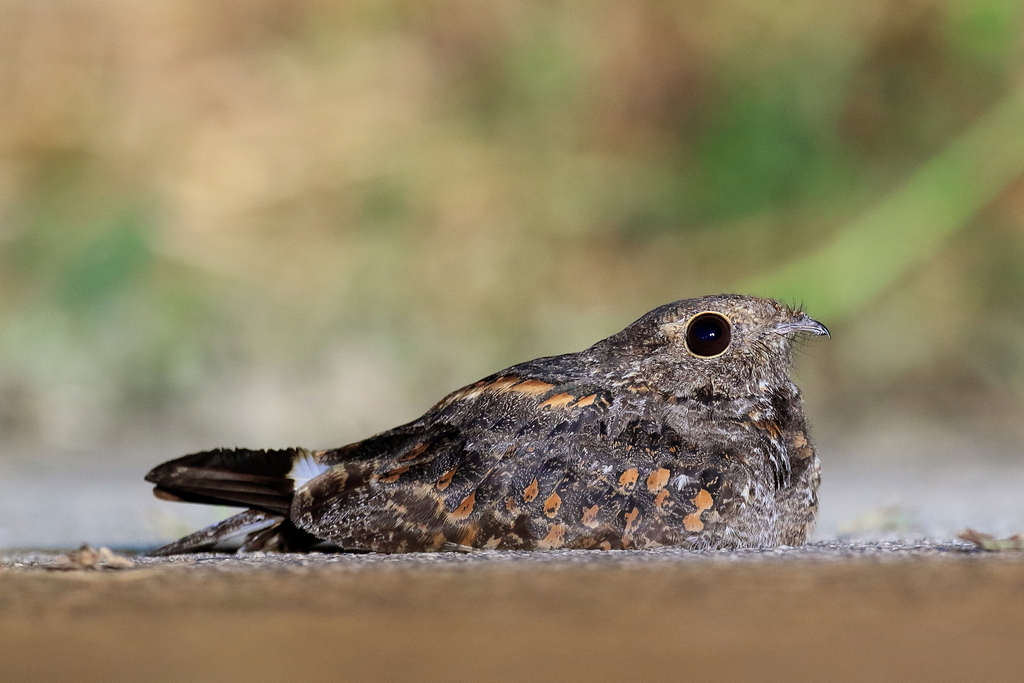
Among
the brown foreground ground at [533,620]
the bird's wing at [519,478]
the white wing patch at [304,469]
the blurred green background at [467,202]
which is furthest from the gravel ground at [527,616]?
the blurred green background at [467,202]

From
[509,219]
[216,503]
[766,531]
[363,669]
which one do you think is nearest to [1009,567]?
[766,531]

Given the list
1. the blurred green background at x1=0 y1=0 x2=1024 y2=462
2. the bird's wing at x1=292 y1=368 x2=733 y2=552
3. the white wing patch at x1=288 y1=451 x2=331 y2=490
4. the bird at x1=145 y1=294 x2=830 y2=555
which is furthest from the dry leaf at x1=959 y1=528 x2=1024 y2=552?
the blurred green background at x1=0 y1=0 x2=1024 y2=462

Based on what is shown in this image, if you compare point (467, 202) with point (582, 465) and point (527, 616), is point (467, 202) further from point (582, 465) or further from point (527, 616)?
point (527, 616)

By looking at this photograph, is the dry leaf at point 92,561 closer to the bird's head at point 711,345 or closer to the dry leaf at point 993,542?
the bird's head at point 711,345

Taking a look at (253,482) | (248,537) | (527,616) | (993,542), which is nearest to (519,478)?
(253,482)

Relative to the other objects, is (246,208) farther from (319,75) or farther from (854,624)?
(854,624)
